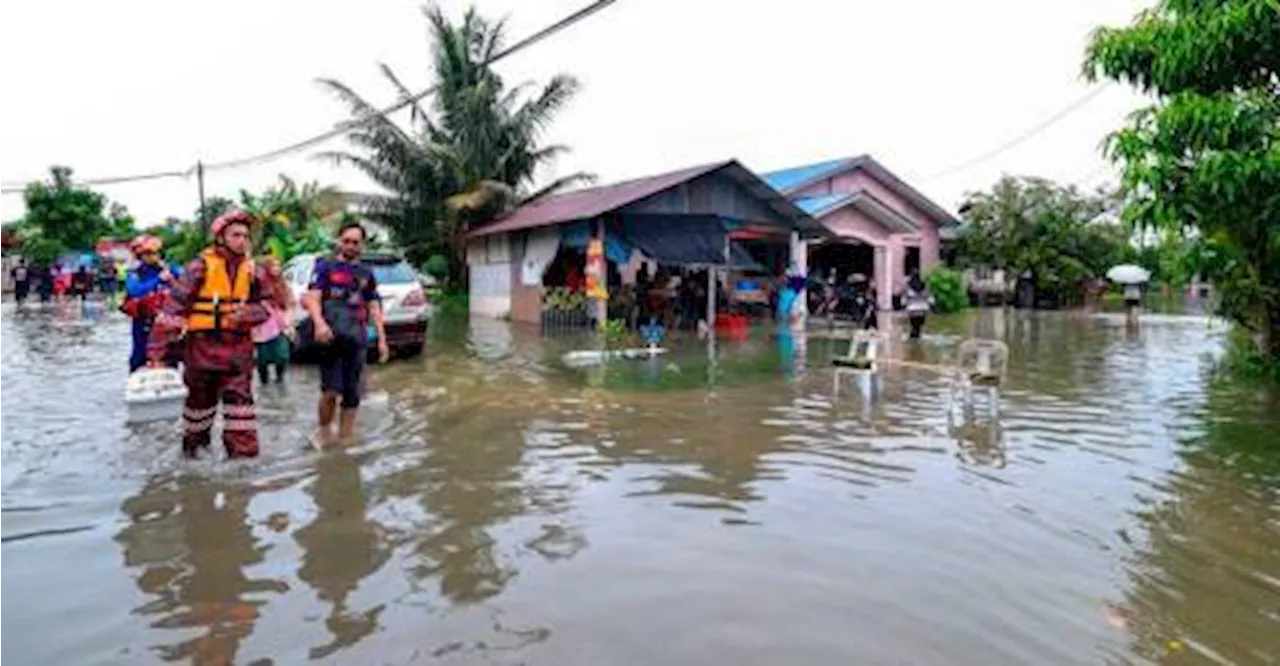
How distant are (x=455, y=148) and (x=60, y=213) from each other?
27.1 metres

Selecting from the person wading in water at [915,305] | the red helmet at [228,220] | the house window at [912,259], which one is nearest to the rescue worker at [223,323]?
the red helmet at [228,220]

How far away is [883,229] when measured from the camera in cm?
3067

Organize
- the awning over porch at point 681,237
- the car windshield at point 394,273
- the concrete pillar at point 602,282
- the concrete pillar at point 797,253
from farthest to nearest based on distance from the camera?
1. the concrete pillar at point 797,253
2. the concrete pillar at point 602,282
3. the awning over porch at point 681,237
4. the car windshield at point 394,273

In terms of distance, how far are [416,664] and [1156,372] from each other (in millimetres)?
13243

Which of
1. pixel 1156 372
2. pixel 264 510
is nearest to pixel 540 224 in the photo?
pixel 1156 372

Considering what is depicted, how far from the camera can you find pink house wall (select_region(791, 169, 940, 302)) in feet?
97.9

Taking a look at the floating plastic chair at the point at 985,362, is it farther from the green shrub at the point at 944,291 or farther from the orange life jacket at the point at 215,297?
the green shrub at the point at 944,291

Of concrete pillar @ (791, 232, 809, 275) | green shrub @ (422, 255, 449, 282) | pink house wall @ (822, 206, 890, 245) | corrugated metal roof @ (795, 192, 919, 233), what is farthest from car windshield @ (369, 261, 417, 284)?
green shrub @ (422, 255, 449, 282)

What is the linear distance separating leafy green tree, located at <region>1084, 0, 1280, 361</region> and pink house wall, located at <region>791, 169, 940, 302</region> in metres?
18.5

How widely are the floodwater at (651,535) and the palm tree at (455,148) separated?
2025cm

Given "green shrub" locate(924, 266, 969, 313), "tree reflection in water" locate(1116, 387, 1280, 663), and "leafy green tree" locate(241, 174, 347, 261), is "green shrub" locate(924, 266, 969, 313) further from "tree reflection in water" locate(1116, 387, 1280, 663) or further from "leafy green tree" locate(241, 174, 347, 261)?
"tree reflection in water" locate(1116, 387, 1280, 663)

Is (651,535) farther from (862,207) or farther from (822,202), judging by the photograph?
(862,207)

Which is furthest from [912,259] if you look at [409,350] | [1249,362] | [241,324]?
[241,324]

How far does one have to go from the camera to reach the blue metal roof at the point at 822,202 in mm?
29047
